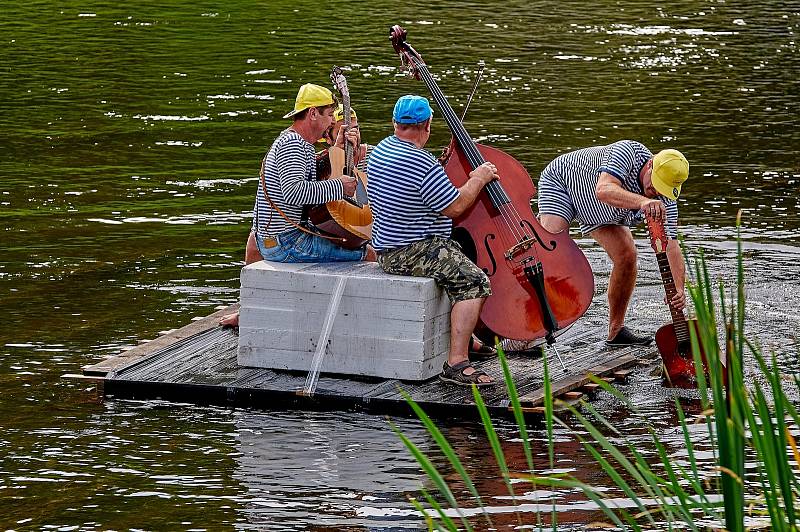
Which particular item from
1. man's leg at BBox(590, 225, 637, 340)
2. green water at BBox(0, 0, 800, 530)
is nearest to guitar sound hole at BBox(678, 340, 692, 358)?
man's leg at BBox(590, 225, 637, 340)

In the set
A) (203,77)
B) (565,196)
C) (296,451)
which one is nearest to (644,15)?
(203,77)

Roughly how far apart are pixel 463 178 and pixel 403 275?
68 cm

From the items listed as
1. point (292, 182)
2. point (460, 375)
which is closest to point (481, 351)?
point (460, 375)

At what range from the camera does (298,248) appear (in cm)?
891

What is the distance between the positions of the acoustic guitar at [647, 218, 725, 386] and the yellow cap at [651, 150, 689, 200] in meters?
0.22

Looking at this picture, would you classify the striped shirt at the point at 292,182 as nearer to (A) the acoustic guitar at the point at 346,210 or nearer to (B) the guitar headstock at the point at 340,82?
(A) the acoustic guitar at the point at 346,210

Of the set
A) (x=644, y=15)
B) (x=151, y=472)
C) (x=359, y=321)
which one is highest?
(x=644, y=15)

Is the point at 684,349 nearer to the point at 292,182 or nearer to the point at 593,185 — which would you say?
the point at 593,185

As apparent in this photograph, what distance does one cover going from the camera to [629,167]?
8945mm

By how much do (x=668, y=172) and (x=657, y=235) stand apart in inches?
14.6

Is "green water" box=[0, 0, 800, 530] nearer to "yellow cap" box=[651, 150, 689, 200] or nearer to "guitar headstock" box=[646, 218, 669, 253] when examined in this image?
"guitar headstock" box=[646, 218, 669, 253]

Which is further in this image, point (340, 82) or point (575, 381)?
point (340, 82)

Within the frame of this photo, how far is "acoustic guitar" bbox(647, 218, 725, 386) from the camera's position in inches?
337

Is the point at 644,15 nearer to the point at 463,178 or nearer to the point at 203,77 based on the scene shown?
the point at 203,77
